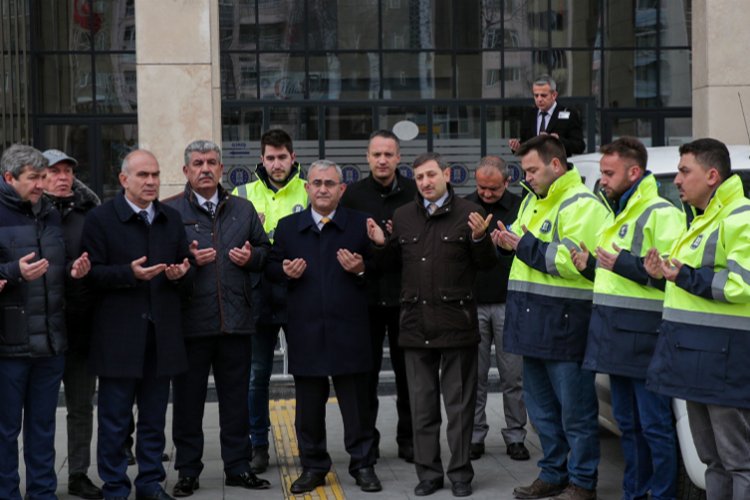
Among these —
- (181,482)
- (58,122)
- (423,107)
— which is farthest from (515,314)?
(58,122)

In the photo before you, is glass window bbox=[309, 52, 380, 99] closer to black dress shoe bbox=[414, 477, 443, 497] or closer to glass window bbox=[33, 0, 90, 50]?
glass window bbox=[33, 0, 90, 50]

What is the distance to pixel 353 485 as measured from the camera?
29.9ft

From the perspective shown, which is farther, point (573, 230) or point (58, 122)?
point (58, 122)

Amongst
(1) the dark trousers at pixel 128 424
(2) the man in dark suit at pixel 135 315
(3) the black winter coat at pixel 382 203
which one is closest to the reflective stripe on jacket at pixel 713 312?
(3) the black winter coat at pixel 382 203

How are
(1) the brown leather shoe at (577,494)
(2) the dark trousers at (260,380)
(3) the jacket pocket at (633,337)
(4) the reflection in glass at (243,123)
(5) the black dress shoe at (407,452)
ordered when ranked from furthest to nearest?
(4) the reflection in glass at (243,123)
(5) the black dress shoe at (407,452)
(2) the dark trousers at (260,380)
(1) the brown leather shoe at (577,494)
(3) the jacket pocket at (633,337)

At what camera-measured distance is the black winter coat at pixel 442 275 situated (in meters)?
8.66

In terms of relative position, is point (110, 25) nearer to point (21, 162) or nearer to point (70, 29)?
point (70, 29)

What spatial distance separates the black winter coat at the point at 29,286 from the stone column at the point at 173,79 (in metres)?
7.52

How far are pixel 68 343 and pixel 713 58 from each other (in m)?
10.2

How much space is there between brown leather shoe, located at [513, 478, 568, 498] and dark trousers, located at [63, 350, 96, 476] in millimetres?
2872

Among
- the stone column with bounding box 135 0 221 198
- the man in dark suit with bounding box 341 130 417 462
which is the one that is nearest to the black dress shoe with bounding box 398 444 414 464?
the man in dark suit with bounding box 341 130 417 462

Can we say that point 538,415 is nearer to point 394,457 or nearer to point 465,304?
point 465,304

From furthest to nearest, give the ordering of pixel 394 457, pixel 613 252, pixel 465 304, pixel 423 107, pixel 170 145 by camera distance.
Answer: pixel 423 107 → pixel 170 145 → pixel 394 457 → pixel 465 304 → pixel 613 252

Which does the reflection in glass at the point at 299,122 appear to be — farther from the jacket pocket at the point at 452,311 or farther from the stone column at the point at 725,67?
the jacket pocket at the point at 452,311
